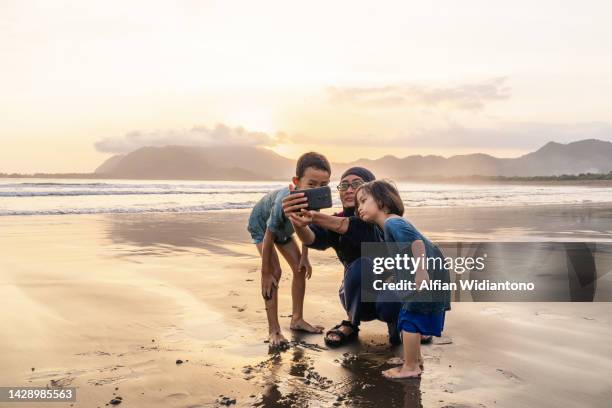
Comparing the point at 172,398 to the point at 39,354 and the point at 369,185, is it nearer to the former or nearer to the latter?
the point at 39,354

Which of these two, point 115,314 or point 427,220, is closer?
point 115,314

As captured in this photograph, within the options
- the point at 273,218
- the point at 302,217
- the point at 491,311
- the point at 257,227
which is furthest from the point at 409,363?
the point at 491,311

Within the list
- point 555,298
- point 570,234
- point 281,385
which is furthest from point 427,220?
point 281,385

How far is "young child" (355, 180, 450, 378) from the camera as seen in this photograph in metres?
3.26

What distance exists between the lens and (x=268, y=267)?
3990 mm

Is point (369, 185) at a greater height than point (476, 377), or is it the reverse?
point (369, 185)

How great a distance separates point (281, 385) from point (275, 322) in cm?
91

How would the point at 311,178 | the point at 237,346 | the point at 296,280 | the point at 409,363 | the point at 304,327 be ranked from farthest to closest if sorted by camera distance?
the point at 296,280 < the point at 304,327 < the point at 237,346 < the point at 311,178 < the point at 409,363

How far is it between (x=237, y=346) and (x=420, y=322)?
54.4 inches

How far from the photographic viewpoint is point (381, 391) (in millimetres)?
3078

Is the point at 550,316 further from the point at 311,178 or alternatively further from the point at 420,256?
the point at 311,178

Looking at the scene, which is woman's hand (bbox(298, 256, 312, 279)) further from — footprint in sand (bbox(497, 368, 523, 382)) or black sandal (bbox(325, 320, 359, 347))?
footprint in sand (bbox(497, 368, 523, 382))

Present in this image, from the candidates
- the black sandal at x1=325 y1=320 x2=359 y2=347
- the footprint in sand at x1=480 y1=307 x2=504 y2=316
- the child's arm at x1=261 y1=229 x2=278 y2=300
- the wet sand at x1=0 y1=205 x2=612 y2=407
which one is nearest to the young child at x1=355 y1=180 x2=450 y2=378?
the wet sand at x1=0 y1=205 x2=612 y2=407

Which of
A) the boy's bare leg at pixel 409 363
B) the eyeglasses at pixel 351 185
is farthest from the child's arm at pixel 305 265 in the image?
the boy's bare leg at pixel 409 363
